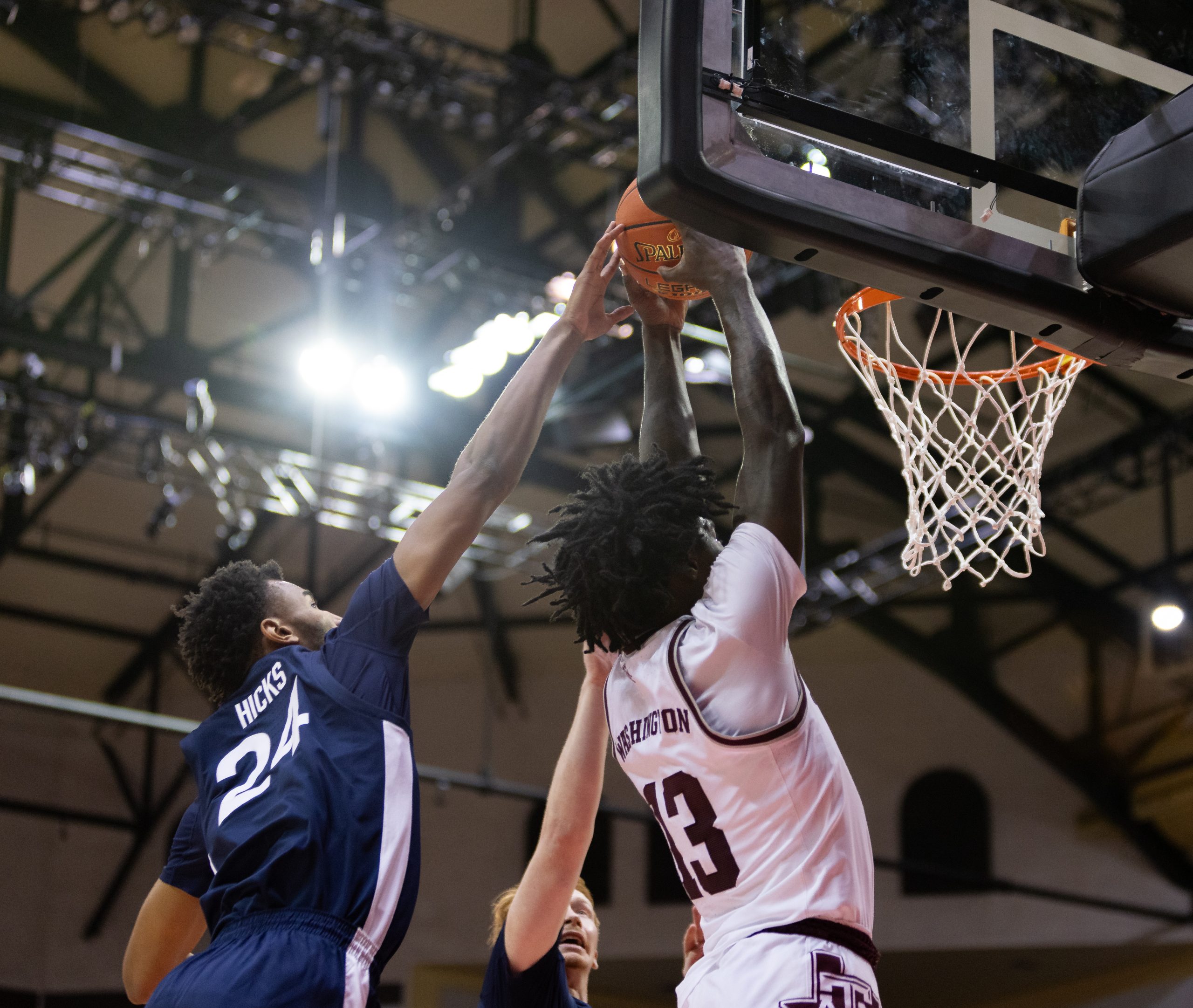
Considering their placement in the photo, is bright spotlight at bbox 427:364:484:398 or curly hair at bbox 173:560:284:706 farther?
bright spotlight at bbox 427:364:484:398

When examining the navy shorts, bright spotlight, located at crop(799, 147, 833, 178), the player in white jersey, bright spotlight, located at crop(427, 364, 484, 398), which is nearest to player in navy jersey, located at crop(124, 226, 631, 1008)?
the navy shorts

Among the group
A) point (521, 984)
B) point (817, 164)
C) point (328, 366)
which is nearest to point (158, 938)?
point (521, 984)

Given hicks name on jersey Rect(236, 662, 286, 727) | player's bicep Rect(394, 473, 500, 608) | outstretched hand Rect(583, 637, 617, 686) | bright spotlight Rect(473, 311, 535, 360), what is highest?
bright spotlight Rect(473, 311, 535, 360)

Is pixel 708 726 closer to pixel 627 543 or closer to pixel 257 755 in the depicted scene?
pixel 627 543

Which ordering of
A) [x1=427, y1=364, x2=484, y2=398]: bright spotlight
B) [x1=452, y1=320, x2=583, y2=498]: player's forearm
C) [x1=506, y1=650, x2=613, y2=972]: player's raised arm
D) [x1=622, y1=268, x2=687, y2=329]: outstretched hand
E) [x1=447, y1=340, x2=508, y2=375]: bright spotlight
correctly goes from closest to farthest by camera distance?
[x1=452, y1=320, x2=583, y2=498]: player's forearm < [x1=506, y1=650, x2=613, y2=972]: player's raised arm < [x1=622, y1=268, x2=687, y2=329]: outstretched hand < [x1=447, y1=340, x2=508, y2=375]: bright spotlight < [x1=427, y1=364, x2=484, y2=398]: bright spotlight

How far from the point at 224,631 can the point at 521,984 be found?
1.06 m

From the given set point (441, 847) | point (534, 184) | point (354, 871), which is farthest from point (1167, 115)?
point (441, 847)

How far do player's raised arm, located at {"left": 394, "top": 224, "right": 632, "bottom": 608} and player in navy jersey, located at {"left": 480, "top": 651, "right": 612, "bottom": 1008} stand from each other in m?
0.38

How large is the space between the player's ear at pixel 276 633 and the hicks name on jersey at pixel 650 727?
804mm

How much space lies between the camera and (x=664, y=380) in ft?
10.5

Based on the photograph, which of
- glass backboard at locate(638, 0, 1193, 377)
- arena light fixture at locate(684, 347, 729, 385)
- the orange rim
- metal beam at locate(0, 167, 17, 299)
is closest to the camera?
glass backboard at locate(638, 0, 1193, 377)

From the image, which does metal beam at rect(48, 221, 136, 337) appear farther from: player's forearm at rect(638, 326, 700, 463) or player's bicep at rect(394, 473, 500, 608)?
player's bicep at rect(394, 473, 500, 608)

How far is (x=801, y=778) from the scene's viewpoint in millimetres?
2496

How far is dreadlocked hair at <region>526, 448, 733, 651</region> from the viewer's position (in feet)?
8.64
